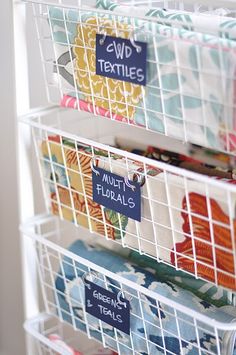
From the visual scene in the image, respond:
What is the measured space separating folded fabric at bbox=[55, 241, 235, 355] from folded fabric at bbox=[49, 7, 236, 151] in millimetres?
300

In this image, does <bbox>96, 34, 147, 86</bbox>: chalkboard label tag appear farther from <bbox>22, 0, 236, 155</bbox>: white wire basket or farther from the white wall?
the white wall

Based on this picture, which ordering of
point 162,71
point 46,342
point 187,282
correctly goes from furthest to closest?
point 46,342
point 187,282
point 162,71

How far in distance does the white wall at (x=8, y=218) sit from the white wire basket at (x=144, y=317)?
1.29 ft

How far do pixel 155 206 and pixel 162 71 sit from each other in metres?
0.22

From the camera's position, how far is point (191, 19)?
1.09m

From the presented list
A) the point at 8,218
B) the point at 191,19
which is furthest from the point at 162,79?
the point at 8,218

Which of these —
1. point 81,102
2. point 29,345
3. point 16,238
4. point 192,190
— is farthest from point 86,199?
point 16,238

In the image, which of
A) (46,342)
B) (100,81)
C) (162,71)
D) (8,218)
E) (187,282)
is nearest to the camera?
(162,71)

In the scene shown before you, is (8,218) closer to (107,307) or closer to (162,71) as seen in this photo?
(107,307)

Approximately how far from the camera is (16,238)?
71.3 inches

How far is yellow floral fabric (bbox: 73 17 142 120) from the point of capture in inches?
42.5

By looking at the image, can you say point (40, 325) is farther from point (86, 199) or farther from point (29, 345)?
point (86, 199)

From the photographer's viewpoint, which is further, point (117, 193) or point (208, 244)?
point (117, 193)

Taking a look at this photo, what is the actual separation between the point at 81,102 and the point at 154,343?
0.44m
